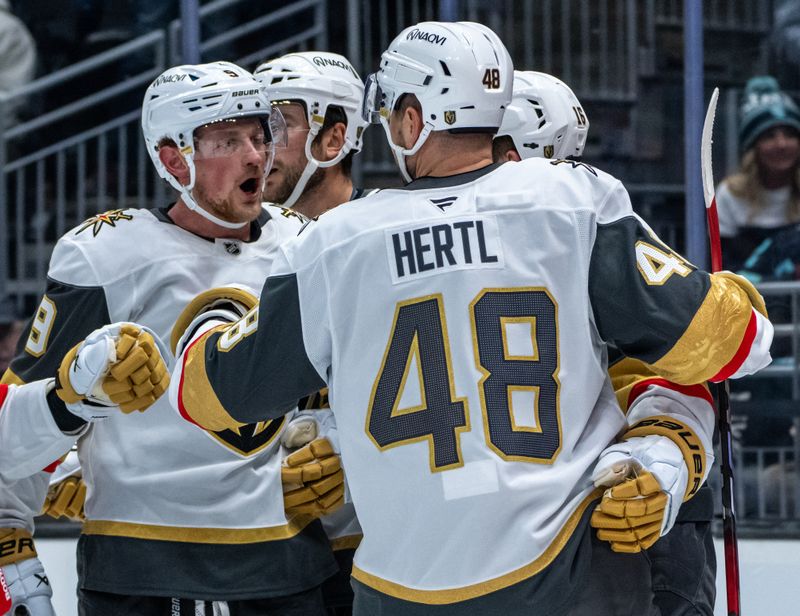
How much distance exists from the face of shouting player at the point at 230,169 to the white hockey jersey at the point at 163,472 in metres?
0.09

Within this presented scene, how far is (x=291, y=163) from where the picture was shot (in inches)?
96.3

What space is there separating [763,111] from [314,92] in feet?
7.12

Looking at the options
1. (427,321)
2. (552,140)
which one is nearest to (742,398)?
(552,140)

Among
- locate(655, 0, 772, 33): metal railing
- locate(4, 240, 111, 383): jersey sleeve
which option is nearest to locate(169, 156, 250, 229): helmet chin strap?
locate(4, 240, 111, 383): jersey sleeve

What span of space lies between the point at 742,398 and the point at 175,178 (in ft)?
7.10

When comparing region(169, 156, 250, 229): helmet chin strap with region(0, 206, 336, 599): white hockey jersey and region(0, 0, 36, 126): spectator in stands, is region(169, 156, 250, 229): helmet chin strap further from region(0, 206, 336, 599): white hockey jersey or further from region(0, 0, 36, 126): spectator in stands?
region(0, 0, 36, 126): spectator in stands

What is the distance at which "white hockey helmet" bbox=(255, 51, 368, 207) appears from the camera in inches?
96.9

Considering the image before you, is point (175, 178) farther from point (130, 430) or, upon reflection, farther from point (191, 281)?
point (130, 430)

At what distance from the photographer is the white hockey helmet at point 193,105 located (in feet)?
6.79

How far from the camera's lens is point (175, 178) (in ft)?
6.95

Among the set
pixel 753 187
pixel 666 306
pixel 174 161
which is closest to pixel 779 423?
pixel 753 187

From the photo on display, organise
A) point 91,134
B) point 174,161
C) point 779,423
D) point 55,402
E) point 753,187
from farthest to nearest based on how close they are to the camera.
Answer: point 91,134, point 753,187, point 779,423, point 174,161, point 55,402

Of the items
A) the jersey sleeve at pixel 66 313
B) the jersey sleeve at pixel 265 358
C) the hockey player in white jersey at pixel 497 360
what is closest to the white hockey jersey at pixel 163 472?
the jersey sleeve at pixel 66 313

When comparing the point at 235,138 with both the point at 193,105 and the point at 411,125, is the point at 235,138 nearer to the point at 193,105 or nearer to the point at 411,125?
the point at 193,105
